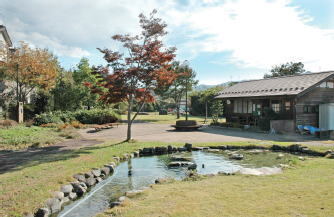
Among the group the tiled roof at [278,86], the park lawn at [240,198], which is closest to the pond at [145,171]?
the park lawn at [240,198]

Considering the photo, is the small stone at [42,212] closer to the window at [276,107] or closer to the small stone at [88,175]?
the small stone at [88,175]

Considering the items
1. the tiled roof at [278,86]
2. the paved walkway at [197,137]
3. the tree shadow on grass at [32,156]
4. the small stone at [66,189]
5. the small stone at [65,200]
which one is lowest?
the small stone at [65,200]

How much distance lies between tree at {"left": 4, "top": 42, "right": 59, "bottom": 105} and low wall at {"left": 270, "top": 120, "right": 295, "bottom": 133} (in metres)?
19.4

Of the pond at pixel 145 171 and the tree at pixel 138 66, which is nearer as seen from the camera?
the pond at pixel 145 171

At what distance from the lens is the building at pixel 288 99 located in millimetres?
19469

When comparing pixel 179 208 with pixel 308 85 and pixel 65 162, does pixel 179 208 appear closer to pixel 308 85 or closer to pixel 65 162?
pixel 65 162

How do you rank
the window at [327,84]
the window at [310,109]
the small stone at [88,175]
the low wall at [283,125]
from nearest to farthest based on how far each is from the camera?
1. the small stone at [88,175]
2. the low wall at [283,125]
3. the window at [310,109]
4. the window at [327,84]

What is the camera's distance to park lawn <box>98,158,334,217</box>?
4.48 meters

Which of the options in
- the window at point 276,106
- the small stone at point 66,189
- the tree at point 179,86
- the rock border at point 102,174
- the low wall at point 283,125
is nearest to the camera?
the rock border at point 102,174

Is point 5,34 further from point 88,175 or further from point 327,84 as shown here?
point 327,84

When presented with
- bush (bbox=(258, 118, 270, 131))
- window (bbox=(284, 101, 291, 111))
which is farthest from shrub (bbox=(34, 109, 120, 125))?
window (bbox=(284, 101, 291, 111))

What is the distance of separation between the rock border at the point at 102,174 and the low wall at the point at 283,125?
7056mm

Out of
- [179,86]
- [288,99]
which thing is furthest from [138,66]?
[179,86]

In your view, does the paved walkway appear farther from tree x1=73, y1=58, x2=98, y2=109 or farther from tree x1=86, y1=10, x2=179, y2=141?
tree x1=73, y1=58, x2=98, y2=109
